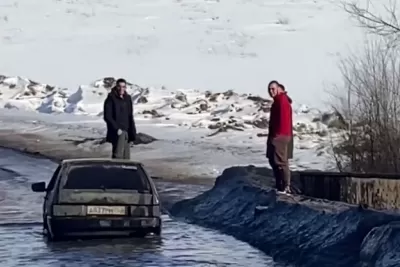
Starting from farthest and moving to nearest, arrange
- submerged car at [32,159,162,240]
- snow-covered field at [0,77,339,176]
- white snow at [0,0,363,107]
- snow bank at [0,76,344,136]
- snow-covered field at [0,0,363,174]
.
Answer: white snow at [0,0,363,107] < snow bank at [0,76,344,136] < snow-covered field at [0,0,363,174] < snow-covered field at [0,77,339,176] < submerged car at [32,159,162,240]

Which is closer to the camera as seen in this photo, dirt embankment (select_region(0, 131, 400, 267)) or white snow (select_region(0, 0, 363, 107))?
dirt embankment (select_region(0, 131, 400, 267))

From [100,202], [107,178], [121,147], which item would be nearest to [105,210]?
[100,202]

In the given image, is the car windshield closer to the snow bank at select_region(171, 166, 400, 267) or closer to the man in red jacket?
the snow bank at select_region(171, 166, 400, 267)

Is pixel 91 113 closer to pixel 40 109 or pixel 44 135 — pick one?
pixel 40 109

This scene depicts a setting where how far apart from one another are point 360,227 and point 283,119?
14.0ft

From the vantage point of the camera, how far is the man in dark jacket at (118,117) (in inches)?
741

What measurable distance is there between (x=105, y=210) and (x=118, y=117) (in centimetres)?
501

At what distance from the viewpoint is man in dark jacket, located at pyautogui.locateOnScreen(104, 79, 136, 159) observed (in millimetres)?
18812

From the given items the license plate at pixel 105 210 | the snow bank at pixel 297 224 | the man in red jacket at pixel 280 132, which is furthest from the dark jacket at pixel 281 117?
the license plate at pixel 105 210

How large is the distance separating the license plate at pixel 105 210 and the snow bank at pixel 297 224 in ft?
5.82

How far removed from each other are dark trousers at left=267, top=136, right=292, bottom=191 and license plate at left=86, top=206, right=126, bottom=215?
125 inches

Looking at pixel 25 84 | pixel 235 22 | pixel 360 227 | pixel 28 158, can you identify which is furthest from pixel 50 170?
pixel 235 22

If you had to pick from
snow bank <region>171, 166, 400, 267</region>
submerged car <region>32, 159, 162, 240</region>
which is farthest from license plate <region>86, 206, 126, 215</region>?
snow bank <region>171, 166, 400, 267</region>

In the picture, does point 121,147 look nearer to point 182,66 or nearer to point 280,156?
point 280,156
